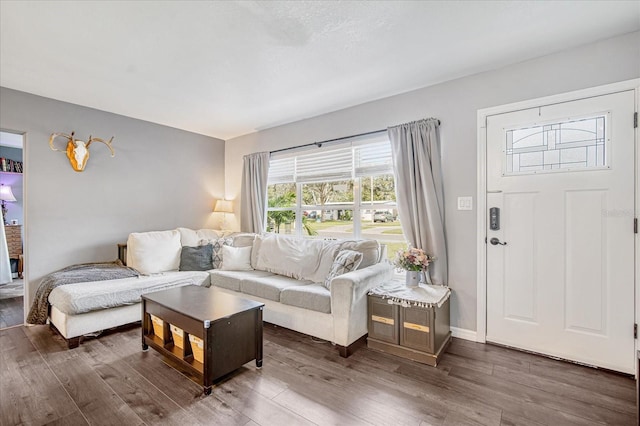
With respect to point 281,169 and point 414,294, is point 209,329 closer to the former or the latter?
point 414,294

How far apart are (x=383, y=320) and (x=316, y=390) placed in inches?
34.5

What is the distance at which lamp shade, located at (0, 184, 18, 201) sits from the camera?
5.17 meters

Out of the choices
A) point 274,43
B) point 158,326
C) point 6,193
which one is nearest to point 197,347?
point 158,326

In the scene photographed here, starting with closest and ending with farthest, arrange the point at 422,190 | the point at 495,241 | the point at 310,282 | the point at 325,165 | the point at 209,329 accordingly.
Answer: the point at 209,329 < the point at 495,241 < the point at 422,190 < the point at 310,282 < the point at 325,165

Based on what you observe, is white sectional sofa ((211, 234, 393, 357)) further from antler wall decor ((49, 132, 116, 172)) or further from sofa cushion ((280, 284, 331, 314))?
antler wall decor ((49, 132, 116, 172))

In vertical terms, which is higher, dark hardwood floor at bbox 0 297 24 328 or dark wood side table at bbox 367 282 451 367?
dark wood side table at bbox 367 282 451 367

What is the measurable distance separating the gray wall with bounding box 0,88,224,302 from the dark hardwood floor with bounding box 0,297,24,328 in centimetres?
36

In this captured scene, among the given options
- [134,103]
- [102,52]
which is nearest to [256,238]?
[134,103]

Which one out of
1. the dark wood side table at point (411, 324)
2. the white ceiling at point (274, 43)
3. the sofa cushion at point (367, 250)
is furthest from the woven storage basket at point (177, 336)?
the white ceiling at point (274, 43)

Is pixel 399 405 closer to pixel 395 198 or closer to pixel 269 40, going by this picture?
pixel 395 198

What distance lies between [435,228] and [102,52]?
3.30 metres

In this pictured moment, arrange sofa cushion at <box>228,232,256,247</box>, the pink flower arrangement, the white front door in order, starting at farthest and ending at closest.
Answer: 1. sofa cushion at <box>228,232,256,247</box>
2. the pink flower arrangement
3. the white front door

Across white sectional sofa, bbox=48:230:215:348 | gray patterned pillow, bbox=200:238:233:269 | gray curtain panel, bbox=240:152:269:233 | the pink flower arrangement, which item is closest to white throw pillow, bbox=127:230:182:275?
white sectional sofa, bbox=48:230:215:348

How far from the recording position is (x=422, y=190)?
9.81 feet
